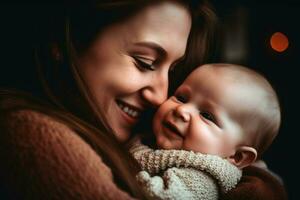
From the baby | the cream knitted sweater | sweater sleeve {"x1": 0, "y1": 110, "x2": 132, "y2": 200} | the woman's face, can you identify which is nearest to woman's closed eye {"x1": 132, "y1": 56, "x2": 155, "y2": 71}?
the woman's face

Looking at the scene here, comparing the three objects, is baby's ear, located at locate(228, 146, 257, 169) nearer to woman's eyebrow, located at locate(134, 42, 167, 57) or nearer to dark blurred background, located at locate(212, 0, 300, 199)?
dark blurred background, located at locate(212, 0, 300, 199)

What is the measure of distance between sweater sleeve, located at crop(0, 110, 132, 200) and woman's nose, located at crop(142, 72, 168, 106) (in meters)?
0.33

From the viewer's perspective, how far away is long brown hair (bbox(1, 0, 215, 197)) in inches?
34.9

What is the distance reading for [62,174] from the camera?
79 cm

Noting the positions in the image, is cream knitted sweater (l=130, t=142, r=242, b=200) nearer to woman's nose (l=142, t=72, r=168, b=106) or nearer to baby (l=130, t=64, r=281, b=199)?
baby (l=130, t=64, r=281, b=199)

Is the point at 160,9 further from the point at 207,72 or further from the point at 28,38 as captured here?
the point at 28,38

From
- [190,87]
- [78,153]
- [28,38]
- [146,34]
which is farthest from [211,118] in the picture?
[28,38]

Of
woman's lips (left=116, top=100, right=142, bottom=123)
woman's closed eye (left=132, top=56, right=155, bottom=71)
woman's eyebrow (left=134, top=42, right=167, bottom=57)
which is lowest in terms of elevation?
woman's lips (left=116, top=100, right=142, bottom=123)

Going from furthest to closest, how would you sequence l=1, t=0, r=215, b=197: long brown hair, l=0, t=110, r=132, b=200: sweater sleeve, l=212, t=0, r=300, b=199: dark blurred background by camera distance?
l=212, t=0, r=300, b=199: dark blurred background < l=1, t=0, r=215, b=197: long brown hair < l=0, t=110, r=132, b=200: sweater sleeve

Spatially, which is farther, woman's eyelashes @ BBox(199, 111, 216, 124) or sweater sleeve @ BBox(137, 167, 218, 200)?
woman's eyelashes @ BBox(199, 111, 216, 124)

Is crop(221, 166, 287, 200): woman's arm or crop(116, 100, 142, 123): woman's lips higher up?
crop(116, 100, 142, 123): woman's lips

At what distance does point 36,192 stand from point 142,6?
536 mm

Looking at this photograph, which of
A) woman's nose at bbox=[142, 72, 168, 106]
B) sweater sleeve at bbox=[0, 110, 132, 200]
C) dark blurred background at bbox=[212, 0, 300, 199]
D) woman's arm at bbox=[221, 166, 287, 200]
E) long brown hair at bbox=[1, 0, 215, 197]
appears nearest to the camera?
sweater sleeve at bbox=[0, 110, 132, 200]

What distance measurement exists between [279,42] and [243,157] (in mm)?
392
